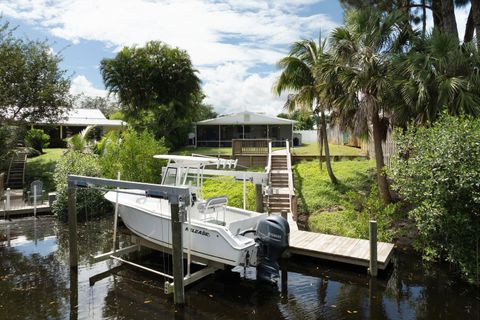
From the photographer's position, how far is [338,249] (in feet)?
30.6

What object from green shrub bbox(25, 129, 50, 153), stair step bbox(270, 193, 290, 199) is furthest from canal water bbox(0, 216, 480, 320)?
green shrub bbox(25, 129, 50, 153)

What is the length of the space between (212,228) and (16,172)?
1623 cm

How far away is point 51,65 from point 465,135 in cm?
2028

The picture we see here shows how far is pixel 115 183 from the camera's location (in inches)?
311

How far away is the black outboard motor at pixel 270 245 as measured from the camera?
7.90 meters

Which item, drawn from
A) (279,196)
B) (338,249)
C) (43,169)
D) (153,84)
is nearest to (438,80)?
(338,249)

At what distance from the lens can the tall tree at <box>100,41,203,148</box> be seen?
30.0 m

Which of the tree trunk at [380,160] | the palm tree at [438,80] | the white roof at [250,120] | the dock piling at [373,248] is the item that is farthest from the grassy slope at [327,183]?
the white roof at [250,120]

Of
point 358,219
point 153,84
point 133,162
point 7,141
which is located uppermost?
point 153,84

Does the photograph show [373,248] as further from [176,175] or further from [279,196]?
[279,196]

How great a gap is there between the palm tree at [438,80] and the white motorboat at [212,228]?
5.56m

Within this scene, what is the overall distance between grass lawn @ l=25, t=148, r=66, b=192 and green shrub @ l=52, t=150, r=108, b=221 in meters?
4.90

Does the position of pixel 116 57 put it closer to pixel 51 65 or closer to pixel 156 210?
pixel 51 65

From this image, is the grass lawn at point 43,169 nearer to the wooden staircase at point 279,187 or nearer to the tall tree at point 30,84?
the tall tree at point 30,84
